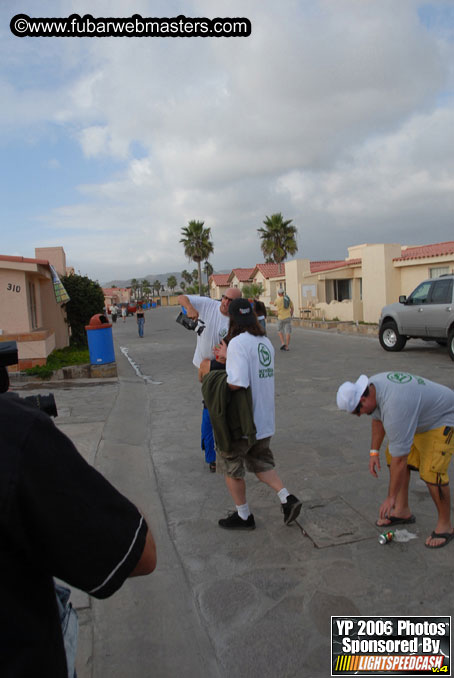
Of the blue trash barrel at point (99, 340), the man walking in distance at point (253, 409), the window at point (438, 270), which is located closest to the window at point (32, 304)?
the blue trash barrel at point (99, 340)

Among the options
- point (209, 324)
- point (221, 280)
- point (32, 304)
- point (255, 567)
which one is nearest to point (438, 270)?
point (32, 304)

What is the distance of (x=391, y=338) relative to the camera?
1377 centimetres

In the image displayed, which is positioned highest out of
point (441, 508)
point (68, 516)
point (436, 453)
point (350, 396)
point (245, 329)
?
point (245, 329)

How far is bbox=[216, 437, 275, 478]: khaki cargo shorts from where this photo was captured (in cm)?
359

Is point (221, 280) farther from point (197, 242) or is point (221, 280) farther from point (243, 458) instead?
point (243, 458)

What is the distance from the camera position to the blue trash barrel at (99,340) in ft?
35.1

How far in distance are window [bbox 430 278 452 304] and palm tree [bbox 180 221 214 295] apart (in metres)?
47.2

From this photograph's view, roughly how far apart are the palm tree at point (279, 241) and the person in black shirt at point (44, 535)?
1754 inches

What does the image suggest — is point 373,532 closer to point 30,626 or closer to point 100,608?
point 100,608

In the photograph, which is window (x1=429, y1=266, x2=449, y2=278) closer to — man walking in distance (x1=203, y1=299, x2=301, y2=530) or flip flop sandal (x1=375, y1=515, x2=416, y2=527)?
flip flop sandal (x1=375, y1=515, x2=416, y2=527)

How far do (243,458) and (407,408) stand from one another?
126cm

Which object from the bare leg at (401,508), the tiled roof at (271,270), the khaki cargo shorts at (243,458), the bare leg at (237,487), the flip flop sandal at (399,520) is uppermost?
the tiled roof at (271,270)

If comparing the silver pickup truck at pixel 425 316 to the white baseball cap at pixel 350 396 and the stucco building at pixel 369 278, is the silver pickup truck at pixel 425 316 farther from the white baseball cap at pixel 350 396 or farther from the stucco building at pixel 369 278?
the white baseball cap at pixel 350 396

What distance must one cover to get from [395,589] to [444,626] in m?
0.35
